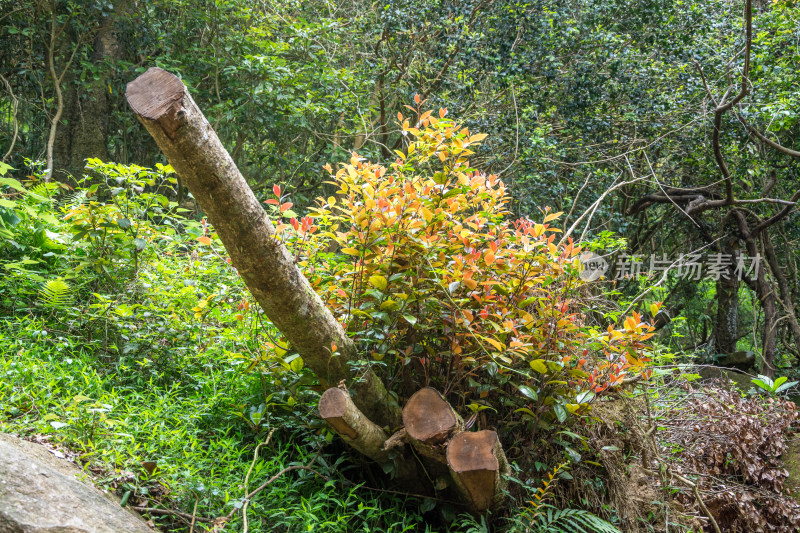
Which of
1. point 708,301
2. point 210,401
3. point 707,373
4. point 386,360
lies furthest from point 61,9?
point 708,301

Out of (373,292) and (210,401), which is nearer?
(373,292)

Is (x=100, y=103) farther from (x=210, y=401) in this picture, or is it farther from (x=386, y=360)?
(x=386, y=360)

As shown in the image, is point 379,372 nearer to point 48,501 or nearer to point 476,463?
point 476,463

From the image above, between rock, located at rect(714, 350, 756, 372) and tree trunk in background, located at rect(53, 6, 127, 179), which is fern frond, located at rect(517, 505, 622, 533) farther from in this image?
tree trunk in background, located at rect(53, 6, 127, 179)

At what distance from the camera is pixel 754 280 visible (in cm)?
741

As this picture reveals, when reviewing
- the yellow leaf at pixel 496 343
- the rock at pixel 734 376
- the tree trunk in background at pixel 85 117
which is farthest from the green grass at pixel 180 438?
the rock at pixel 734 376

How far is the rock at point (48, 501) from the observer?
1.82 meters

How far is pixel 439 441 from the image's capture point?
2.28 meters

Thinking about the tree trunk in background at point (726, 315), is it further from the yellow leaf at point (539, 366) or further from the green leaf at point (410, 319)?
the green leaf at point (410, 319)

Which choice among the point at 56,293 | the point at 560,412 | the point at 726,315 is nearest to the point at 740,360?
the point at 726,315

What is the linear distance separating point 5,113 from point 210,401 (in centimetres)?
661

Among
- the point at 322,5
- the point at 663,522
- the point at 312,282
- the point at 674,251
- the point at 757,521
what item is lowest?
the point at 674,251

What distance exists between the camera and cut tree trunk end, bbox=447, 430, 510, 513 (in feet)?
7.18

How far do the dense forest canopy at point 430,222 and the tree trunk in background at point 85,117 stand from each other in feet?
0.10
